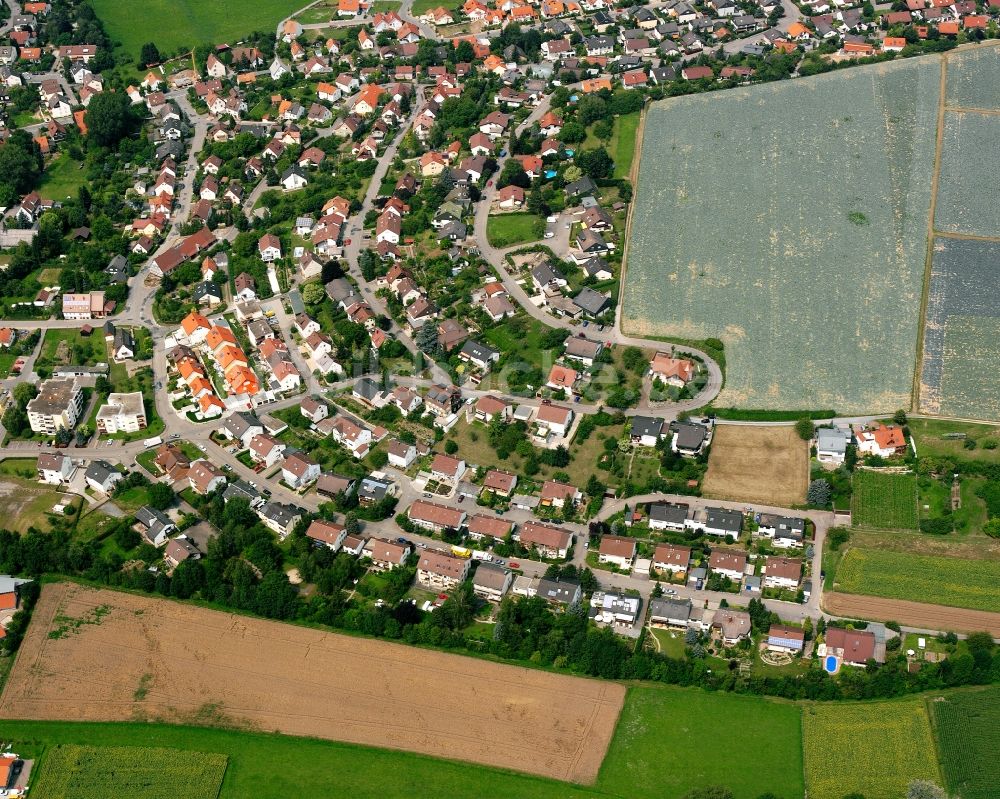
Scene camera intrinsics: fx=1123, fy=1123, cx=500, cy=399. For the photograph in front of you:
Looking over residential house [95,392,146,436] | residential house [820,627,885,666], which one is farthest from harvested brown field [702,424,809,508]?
residential house [95,392,146,436]

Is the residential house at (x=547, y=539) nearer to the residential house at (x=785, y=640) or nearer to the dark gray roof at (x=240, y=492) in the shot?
the residential house at (x=785, y=640)

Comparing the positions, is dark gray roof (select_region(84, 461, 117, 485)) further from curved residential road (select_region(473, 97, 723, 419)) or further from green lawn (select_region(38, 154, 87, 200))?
green lawn (select_region(38, 154, 87, 200))

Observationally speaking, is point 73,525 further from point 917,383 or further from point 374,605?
point 917,383

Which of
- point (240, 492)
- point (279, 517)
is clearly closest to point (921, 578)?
point (279, 517)

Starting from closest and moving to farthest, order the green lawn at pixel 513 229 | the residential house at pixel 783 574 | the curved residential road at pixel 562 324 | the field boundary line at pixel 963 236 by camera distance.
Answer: the residential house at pixel 783 574 < the curved residential road at pixel 562 324 < the field boundary line at pixel 963 236 < the green lawn at pixel 513 229

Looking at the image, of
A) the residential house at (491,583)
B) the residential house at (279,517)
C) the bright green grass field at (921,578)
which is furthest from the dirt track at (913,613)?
the residential house at (279,517)

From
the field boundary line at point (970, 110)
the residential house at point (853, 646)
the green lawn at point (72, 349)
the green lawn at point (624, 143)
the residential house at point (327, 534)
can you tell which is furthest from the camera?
the field boundary line at point (970, 110)

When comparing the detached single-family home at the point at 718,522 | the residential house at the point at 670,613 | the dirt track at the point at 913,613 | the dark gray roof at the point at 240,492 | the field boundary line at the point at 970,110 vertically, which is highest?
the field boundary line at the point at 970,110
